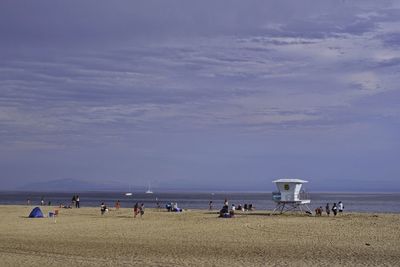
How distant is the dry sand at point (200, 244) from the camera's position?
1748cm

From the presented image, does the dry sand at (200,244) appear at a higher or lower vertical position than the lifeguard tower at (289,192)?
lower

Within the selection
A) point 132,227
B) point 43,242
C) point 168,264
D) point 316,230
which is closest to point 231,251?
point 168,264

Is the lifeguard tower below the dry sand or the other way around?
the other way around

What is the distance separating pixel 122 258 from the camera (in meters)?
18.0

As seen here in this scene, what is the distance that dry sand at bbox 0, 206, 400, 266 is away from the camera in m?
17.5

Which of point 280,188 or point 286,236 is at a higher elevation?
point 280,188

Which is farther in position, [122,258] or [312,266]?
[122,258]

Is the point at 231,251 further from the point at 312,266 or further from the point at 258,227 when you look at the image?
the point at 258,227

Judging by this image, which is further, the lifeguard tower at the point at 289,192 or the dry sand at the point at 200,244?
the lifeguard tower at the point at 289,192

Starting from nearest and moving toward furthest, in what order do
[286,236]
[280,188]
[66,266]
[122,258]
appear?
[66,266], [122,258], [286,236], [280,188]

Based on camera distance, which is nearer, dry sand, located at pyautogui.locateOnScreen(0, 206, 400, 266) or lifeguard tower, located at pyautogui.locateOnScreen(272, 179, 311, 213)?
dry sand, located at pyautogui.locateOnScreen(0, 206, 400, 266)

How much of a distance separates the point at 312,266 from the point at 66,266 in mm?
6799

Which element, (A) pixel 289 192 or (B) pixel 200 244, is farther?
(A) pixel 289 192

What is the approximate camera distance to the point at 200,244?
22109 mm
